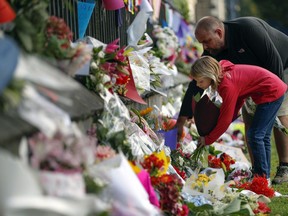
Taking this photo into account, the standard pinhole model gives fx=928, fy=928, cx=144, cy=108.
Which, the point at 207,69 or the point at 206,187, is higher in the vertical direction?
the point at 207,69

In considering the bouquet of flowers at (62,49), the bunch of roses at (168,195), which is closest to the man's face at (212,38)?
the bunch of roses at (168,195)

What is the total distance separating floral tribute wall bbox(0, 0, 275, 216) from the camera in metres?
4.11

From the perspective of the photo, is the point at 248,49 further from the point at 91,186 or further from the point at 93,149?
the point at 91,186

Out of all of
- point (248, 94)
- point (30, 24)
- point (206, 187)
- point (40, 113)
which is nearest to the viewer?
point (40, 113)

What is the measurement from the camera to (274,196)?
305 inches

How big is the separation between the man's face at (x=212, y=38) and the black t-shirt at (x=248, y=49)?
0.12m

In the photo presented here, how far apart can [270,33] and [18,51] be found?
5.33m

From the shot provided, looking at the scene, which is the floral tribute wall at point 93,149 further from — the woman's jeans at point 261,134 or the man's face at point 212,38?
the man's face at point 212,38

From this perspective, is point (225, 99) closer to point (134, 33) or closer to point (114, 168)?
point (134, 33)

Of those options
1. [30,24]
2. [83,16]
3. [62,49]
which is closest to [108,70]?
[83,16]

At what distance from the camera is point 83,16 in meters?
7.43

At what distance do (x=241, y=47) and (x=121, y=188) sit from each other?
172 inches

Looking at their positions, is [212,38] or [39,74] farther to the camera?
[212,38]

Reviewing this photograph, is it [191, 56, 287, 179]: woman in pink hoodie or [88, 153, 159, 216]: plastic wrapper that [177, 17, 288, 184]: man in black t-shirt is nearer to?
[191, 56, 287, 179]: woman in pink hoodie
